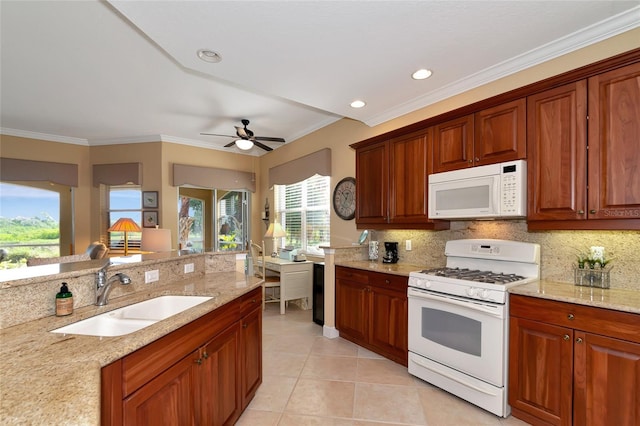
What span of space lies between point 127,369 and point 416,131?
2.94 meters

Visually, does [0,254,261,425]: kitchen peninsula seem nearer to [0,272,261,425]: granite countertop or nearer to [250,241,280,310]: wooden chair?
[0,272,261,425]: granite countertop

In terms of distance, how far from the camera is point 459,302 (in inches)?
91.6

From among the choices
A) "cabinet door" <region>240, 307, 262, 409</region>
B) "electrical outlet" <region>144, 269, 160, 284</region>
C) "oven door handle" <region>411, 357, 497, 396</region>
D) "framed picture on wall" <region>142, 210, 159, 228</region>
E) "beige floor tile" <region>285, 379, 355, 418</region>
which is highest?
"framed picture on wall" <region>142, 210, 159, 228</region>

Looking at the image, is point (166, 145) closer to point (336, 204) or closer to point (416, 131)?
point (336, 204)

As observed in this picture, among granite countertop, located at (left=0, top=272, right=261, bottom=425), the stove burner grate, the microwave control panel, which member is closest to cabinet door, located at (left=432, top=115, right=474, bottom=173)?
the microwave control panel

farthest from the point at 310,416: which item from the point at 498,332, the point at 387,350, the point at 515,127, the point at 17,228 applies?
the point at 17,228

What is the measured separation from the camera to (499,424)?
210 centimetres

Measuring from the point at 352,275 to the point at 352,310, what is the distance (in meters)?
0.39

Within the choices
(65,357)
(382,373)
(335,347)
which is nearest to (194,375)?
(65,357)

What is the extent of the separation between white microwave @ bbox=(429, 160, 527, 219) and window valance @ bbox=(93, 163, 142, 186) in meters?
5.08

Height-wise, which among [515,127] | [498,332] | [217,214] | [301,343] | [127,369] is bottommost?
[301,343]

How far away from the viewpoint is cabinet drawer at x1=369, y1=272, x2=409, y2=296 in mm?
2869

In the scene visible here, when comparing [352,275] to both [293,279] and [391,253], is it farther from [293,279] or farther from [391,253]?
[293,279]

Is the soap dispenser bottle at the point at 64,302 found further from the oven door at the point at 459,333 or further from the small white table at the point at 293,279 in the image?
the small white table at the point at 293,279
